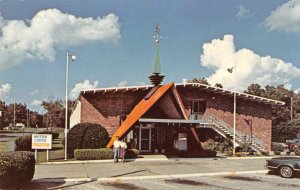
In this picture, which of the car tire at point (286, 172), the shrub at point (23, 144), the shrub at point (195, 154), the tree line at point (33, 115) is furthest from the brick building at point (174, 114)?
the tree line at point (33, 115)

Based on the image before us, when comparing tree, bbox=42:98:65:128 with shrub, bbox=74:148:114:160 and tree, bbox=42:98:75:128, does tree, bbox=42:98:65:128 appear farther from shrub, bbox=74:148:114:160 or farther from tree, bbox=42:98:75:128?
shrub, bbox=74:148:114:160

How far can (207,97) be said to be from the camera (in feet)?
116

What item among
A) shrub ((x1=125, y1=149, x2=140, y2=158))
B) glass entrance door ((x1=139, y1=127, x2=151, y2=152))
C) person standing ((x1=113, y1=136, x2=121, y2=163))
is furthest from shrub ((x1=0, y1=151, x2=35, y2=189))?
glass entrance door ((x1=139, y1=127, x2=151, y2=152))

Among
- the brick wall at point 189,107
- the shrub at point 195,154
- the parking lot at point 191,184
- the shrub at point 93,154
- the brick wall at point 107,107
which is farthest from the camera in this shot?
the brick wall at point 189,107

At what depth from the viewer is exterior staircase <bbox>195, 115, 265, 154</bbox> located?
3225 cm

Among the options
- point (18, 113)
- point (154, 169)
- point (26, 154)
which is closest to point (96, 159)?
point (154, 169)

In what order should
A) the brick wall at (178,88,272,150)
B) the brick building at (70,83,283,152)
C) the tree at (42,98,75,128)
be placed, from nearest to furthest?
the brick building at (70,83,283,152)
the brick wall at (178,88,272,150)
the tree at (42,98,75,128)

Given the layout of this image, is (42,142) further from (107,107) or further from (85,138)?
(107,107)

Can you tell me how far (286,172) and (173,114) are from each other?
12.8 metres

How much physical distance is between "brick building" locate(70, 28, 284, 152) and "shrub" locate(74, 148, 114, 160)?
1442mm

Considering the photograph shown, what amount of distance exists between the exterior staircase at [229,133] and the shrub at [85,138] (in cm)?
1006

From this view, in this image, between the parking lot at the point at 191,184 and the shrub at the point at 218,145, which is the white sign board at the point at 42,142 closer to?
the parking lot at the point at 191,184

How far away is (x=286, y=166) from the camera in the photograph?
18.9 metres

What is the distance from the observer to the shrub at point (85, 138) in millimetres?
25641
